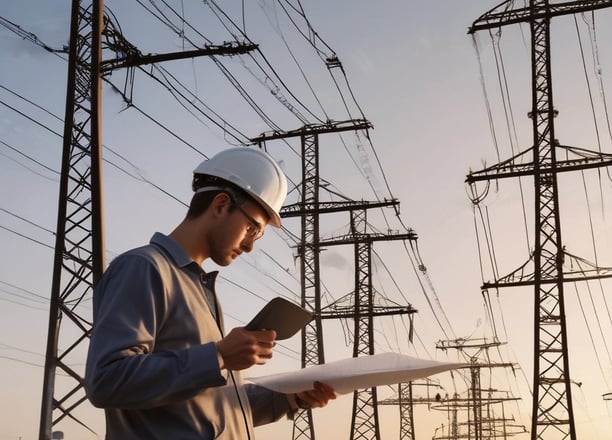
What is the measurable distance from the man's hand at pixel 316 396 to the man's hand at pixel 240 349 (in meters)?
0.63

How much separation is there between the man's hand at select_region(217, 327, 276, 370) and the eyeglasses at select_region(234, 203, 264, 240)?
1.17ft

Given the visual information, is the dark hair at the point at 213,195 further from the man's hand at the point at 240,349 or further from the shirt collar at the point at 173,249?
the man's hand at the point at 240,349

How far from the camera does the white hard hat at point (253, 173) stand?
260 centimetres

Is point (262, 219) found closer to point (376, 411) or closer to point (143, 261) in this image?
point (143, 261)

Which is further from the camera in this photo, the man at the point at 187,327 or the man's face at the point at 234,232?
the man's face at the point at 234,232

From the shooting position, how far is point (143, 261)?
232cm

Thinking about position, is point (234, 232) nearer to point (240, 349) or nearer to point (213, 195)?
point (213, 195)

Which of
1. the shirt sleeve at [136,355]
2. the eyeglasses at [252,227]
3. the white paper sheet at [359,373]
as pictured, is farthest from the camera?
the white paper sheet at [359,373]

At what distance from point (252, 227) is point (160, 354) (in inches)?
19.6

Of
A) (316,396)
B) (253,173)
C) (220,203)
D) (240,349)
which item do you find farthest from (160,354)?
(316,396)

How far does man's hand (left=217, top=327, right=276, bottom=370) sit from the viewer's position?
2273mm

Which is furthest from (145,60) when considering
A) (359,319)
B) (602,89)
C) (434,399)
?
(434,399)

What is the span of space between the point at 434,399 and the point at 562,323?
38676 mm

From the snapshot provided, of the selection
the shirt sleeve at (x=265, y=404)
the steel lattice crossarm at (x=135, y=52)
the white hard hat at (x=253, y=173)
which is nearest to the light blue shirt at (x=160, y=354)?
the white hard hat at (x=253, y=173)
